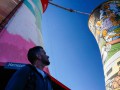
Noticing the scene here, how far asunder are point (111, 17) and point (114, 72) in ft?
8.34

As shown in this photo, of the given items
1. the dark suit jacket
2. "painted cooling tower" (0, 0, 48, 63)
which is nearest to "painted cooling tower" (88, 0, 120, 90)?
"painted cooling tower" (0, 0, 48, 63)

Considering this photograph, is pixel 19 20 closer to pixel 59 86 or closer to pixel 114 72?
pixel 59 86

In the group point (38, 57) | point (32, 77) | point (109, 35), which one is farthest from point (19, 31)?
point (109, 35)

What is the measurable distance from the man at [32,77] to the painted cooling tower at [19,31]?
3.34ft

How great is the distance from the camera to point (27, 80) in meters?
1.70

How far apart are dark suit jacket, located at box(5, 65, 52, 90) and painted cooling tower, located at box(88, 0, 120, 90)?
6892mm

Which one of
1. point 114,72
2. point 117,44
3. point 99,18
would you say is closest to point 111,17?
point 99,18

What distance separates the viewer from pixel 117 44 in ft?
31.7

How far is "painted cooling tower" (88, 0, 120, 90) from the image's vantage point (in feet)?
29.2

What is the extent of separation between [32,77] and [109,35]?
8618 millimetres

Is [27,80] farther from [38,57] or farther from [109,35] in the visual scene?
[109,35]

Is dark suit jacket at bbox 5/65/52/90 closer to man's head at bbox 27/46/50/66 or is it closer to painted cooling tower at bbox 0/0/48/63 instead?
man's head at bbox 27/46/50/66

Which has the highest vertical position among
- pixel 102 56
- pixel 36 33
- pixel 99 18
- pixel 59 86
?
pixel 99 18

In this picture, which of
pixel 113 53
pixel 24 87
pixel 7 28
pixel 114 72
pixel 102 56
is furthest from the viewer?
pixel 102 56
